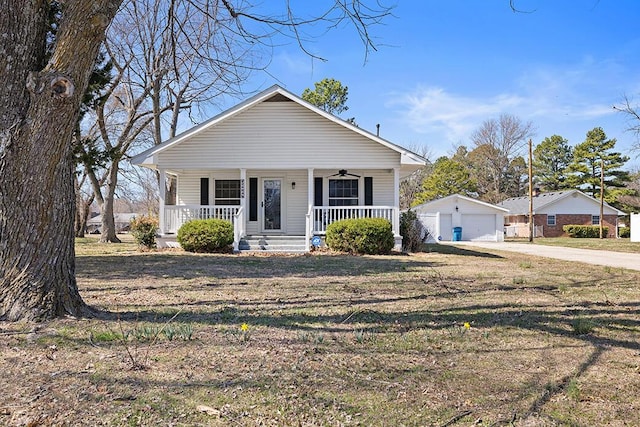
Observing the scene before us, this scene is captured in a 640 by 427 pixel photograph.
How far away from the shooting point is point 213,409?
2408 mm

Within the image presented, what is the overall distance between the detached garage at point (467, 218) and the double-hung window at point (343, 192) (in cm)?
1490

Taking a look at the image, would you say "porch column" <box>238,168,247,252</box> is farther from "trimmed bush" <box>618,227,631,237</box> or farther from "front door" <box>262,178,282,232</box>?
Answer: "trimmed bush" <box>618,227,631,237</box>

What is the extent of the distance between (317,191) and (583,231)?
29641mm

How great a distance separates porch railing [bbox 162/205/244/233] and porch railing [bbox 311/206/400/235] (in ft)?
8.99

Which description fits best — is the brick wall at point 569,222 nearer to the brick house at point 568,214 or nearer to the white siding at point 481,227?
the brick house at point 568,214

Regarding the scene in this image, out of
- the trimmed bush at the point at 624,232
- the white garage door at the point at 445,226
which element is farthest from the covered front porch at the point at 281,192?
the trimmed bush at the point at 624,232

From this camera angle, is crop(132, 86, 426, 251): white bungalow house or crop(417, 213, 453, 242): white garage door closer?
crop(132, 86, 426, 251): white bungalow house

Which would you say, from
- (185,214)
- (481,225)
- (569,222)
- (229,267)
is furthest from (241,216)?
(569,222)

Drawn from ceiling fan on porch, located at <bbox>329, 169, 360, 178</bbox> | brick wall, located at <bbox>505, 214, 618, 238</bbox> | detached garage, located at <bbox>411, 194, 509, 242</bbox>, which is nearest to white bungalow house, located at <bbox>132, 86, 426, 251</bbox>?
ceiling fan on porch, located at <bbox>329, 169, 360, 178</bbox>

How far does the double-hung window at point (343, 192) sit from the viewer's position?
15648 mm

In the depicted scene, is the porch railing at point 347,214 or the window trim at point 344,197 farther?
the window trim at point 344,197

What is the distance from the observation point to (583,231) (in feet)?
116

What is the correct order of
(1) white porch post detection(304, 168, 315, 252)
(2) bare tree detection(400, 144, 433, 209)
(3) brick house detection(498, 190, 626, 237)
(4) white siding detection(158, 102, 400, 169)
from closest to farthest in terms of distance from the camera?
(1) white porch post detection(304, 168, 315, 252)
(4) white siding detection(158, 102, 400, 169)
(3) brick house detection(498, 190, 626, 237)
(2) bare tree detection(400, 144, 433, 209)

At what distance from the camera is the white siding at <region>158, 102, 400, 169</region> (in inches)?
563
